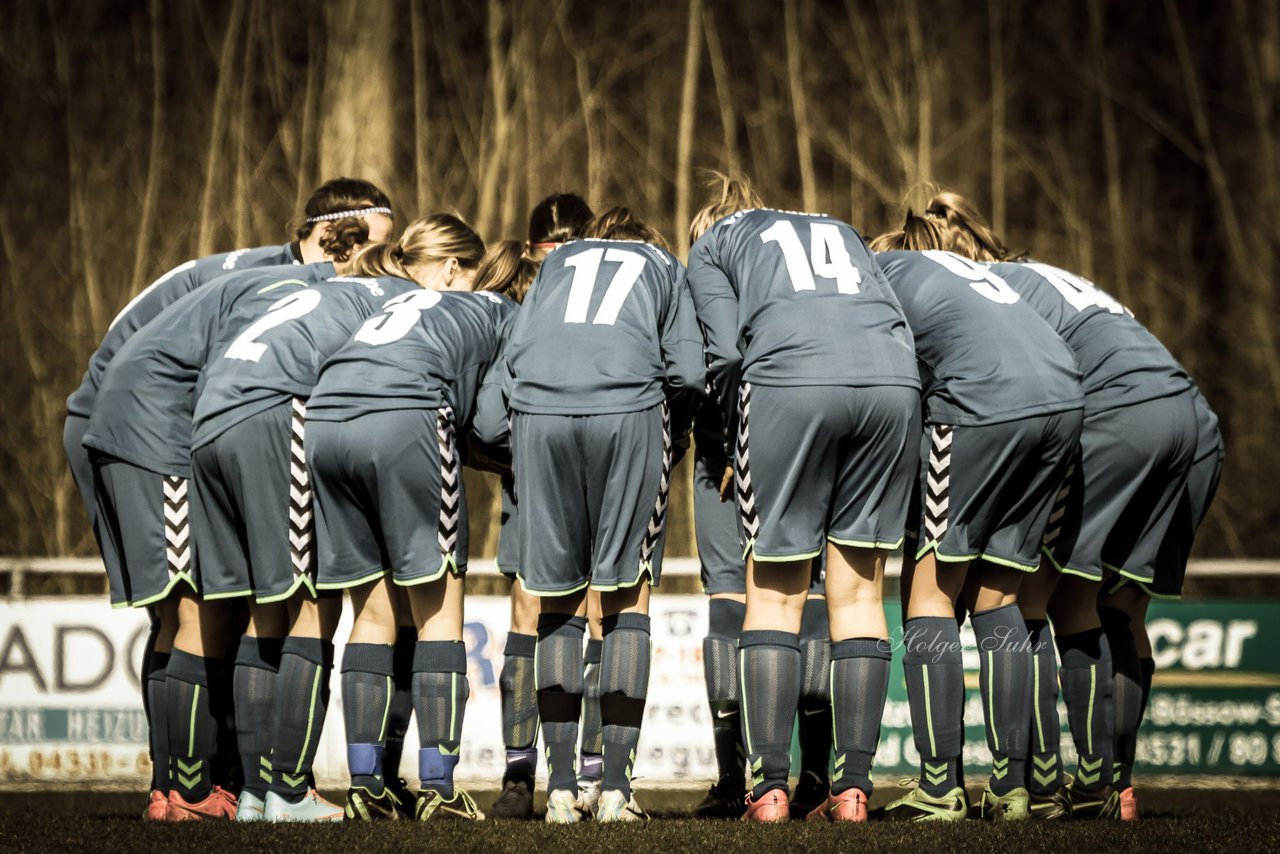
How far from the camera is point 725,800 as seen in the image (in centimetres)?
471

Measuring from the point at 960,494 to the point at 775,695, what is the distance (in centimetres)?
81

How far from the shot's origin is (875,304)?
412 cm

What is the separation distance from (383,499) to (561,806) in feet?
3.47

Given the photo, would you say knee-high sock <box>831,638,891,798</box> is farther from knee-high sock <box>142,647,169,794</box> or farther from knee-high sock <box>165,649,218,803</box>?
knee-high sock <box>142,647,169,794</box>

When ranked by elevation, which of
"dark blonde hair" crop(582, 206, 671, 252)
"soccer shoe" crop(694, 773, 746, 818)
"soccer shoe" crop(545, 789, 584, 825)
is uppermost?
"dark blonde hair" crop(582, 206, 671, 252)

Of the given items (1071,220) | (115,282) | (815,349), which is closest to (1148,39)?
(1071,220)

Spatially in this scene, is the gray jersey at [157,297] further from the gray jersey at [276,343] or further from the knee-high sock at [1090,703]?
the knee-high sock at [1090,703]

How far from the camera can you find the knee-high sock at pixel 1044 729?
4.14m

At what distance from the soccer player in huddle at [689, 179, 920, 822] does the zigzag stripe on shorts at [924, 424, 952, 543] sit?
0.16 m

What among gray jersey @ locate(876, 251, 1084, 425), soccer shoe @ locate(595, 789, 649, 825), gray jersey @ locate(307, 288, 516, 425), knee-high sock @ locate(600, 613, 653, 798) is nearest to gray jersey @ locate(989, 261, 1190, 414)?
gray jersey @ locate(876, 251, 1084, 425)

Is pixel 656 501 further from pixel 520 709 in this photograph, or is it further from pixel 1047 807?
pixel 1047 807

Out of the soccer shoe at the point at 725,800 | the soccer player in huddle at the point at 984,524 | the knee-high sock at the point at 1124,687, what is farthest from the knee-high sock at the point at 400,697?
the knee-high sock at the point at 1124,687

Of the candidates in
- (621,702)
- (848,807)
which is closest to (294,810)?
(621,702)

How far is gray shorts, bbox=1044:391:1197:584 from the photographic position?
436 centimetres
